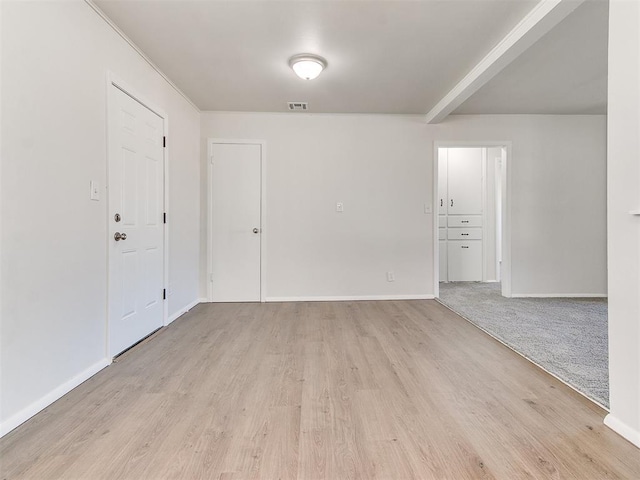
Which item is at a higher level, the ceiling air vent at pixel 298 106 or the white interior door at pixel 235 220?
the ceiling air vent at pixel 298 106

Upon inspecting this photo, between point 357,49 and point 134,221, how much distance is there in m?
2.19

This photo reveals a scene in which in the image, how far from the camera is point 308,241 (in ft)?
13.1

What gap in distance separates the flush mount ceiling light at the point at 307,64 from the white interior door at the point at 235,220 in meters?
1.42

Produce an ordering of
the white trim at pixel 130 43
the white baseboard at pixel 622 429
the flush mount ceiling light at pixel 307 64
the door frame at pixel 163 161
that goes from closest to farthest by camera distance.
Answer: the white baseboard at pixel 622 429, the white trim at pixel 130 43, the door frame at pixel 163 161, the flush mount ceiling light at pixel 307 64

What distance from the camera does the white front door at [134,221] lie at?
222 centimetres

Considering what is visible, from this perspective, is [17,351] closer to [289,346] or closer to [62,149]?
[62,149]

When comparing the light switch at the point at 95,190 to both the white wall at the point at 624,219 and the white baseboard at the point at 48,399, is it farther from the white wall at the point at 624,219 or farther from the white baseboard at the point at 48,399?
the white wall at the point at 624,219

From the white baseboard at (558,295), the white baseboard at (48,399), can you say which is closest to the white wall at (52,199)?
the white baseboard at (48,399)

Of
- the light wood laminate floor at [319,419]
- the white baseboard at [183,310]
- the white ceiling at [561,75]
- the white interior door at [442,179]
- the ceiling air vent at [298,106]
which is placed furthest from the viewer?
A: the white interior door at [442,179]

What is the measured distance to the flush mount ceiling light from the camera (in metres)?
2.56

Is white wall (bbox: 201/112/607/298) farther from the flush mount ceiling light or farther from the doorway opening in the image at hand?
the flush mount ceiling light

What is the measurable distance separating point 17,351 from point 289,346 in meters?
1.55

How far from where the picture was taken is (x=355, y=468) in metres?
1.19

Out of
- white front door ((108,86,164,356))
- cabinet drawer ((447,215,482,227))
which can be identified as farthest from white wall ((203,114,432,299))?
cabinet drawer ((447,215,482,227))
